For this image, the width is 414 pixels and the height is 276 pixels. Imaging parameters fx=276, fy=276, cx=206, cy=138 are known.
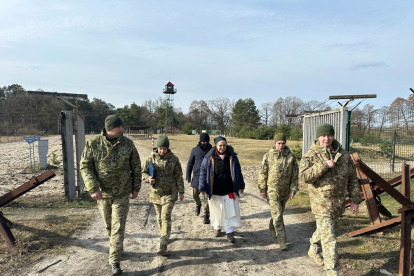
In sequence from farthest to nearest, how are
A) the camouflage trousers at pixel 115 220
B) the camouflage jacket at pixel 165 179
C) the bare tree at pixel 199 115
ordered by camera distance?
the bare tree at pixel 199 115 → the camouflage jacket at pixel 165 179 → the camouflage trousers at pixel 115 220

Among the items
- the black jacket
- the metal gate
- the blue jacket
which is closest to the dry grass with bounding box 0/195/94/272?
the black jacket

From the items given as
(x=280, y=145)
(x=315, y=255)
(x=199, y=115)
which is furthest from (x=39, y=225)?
(x=199, y=115)

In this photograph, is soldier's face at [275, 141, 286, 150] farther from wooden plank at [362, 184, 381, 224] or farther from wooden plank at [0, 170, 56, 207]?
wooden plank at [0, 170, 56, 207]

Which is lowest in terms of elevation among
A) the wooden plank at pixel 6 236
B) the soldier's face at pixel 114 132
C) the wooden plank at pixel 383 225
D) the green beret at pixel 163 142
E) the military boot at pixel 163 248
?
the military boot at pixel 163 248

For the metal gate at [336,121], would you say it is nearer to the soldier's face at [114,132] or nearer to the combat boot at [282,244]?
the combat boot at [282,244]

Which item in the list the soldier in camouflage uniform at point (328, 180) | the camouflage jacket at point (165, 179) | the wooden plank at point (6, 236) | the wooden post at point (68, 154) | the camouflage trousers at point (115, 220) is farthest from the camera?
the wooden post at point (68, 154)

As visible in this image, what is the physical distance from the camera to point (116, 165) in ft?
12.7

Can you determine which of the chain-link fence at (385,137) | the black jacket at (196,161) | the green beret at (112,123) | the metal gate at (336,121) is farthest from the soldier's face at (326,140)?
the chain-link fence at (385,137)

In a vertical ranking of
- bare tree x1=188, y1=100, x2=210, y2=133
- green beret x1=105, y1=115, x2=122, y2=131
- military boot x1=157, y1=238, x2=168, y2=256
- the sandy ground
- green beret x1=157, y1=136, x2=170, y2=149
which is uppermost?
bare tree x1=188, y1=100, x2=210, y2=133

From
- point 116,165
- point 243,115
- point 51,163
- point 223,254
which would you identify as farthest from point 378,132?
point 243,115

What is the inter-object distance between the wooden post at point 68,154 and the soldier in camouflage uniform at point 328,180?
585 centimetres

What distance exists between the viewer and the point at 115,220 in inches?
149

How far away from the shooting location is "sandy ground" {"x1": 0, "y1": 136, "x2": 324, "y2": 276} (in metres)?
3.85

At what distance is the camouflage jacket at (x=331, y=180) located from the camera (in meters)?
3.59
